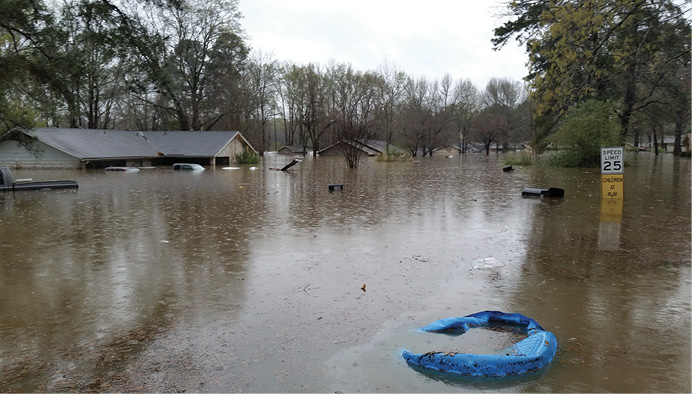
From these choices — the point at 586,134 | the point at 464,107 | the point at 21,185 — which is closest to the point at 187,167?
the point at 21,185

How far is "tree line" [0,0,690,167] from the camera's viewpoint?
9031mm

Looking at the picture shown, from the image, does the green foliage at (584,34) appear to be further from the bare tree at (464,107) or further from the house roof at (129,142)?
the bare tree at (464,107)

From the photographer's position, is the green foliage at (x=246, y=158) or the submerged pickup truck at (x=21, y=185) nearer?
the submerged pickup truck at (x=21, y=185)

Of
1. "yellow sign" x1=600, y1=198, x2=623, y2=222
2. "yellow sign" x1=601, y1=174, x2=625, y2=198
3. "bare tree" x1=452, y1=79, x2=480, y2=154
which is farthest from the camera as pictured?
"bare tree" x1=452, y1=79, x2=480, y2=154

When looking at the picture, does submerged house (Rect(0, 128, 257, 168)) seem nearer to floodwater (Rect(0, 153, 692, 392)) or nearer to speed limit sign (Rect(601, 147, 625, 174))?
floodwater (Rect(0, 153, 692, 392))

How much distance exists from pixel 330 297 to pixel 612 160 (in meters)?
11.1

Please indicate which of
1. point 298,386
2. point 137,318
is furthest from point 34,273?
point 298,386

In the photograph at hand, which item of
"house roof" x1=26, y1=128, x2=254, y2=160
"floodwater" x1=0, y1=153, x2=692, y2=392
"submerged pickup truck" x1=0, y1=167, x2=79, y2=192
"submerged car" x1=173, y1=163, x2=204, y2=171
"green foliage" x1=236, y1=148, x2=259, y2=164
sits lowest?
"floodwater" x1=0, y1=153, x2=692, y2=392

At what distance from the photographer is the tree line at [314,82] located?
29.6ft

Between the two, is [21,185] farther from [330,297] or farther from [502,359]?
[502,359]

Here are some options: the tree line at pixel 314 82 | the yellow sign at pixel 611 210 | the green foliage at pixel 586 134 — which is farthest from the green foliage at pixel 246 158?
the yellow sign at pixel 611 210

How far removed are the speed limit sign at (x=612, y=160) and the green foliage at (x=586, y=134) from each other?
18610mm

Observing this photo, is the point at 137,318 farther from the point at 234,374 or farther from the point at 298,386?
the point at 298,386

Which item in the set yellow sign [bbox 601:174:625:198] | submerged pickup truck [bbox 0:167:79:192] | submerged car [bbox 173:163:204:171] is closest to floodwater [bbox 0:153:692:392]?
yellow sign [bbox 601:174:625:198]
